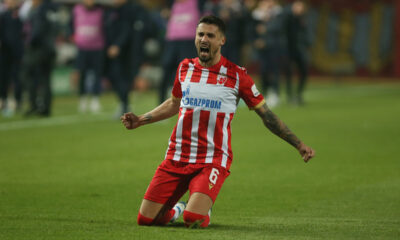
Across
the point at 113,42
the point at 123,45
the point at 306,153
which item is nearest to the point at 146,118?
the point at 306,153

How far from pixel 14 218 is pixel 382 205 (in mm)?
3090

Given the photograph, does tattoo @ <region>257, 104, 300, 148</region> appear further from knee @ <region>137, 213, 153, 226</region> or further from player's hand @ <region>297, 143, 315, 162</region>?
knee @ <region>137, 213, 153, 226</region>

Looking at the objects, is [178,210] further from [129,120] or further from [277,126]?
[277,126]

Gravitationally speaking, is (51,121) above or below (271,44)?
below

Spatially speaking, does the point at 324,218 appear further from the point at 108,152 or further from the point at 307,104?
the point at 307,104

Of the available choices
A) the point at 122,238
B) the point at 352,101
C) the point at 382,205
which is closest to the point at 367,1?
the point at 352,101

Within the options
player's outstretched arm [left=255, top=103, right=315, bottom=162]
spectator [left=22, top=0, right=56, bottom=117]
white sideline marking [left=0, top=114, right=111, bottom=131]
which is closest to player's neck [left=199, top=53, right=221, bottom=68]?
player's outstretched arm [left=255, top=103, right=315, bottom=162]

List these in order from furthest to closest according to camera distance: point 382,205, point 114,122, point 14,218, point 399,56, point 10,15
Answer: point 399,56, point 10,15, point 114,122, point 382,205, point 14,218

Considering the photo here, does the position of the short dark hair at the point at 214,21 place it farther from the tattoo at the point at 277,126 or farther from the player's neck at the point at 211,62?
the tattoo at the point at 277,126

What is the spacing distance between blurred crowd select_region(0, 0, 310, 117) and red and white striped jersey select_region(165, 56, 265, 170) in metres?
7.29

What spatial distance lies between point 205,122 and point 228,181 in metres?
2.16

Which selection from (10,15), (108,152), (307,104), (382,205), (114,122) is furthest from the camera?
(307,104)

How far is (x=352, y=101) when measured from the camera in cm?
2014

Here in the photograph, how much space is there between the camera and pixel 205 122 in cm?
620
